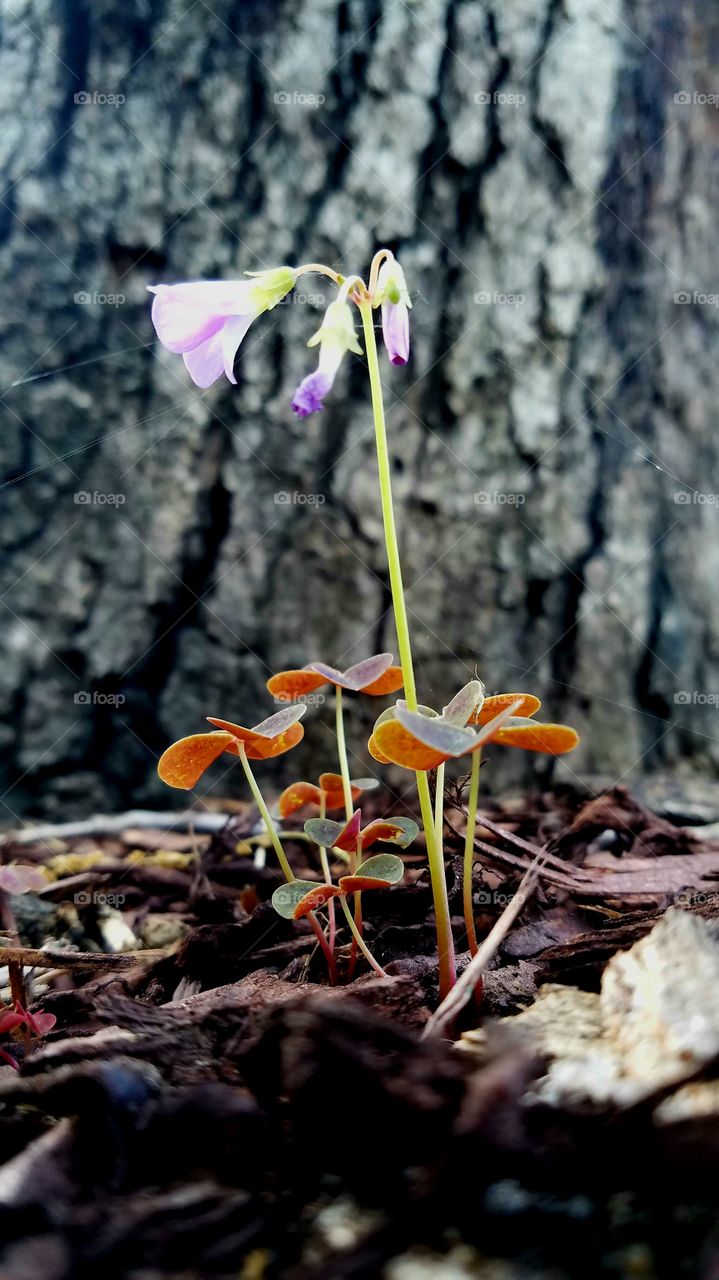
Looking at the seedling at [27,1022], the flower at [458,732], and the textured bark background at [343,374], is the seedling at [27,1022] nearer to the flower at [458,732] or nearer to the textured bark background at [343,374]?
the flower at [458,732]

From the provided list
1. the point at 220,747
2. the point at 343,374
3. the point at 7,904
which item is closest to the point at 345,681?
the point at 220,747

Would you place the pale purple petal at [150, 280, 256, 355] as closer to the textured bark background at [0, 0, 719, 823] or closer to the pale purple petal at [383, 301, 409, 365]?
the pale purple petal at [383, 301, 409, 365]

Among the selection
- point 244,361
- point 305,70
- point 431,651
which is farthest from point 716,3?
point 431,651

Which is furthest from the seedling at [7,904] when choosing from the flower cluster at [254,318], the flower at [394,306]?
the flower at [394,306]

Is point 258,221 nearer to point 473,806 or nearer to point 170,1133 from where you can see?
point 473,806

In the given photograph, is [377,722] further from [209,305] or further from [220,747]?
[209,305]

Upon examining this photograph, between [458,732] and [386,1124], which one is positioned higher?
[458,732]
